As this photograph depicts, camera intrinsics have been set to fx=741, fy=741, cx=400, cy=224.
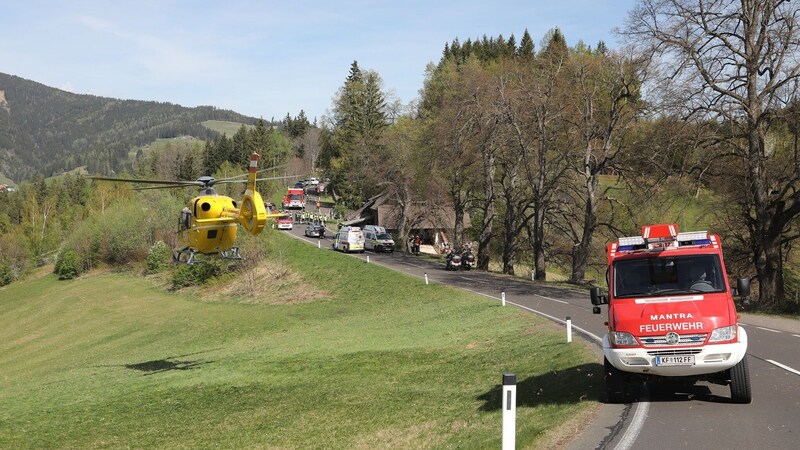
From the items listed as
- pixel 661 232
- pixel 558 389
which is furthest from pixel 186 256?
pixel 661 232

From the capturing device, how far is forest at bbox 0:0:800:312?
31938 mm

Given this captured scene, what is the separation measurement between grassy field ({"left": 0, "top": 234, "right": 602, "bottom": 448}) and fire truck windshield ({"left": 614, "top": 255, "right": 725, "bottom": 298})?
2.09 meters

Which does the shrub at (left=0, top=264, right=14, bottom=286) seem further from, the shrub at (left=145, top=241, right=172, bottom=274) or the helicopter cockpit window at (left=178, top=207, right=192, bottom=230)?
the helicopter cockpit window at (left=178, top=207, right=192, bottom=230)

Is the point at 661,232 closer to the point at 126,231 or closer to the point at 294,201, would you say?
the point at 126,231

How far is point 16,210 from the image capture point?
6619 inches

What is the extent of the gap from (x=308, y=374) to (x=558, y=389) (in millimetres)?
10475

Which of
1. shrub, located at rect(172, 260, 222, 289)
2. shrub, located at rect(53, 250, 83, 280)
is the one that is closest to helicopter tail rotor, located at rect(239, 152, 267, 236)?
shrub, located at rect(172, 260, 222, 289)

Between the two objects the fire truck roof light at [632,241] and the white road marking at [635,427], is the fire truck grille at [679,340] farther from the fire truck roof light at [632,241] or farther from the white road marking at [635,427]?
the fire truck roof light at [632,241]

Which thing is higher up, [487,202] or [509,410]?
[487,202]

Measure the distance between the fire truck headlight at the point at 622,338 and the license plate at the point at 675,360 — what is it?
0.44 metres

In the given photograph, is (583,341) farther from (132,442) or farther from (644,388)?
(132,442)

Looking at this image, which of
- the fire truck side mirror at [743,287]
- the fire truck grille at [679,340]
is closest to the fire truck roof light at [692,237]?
the fire truck side mirror at [743,287]

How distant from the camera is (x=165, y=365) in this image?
108ft

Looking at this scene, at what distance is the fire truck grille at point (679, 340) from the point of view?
1134 centimetres
